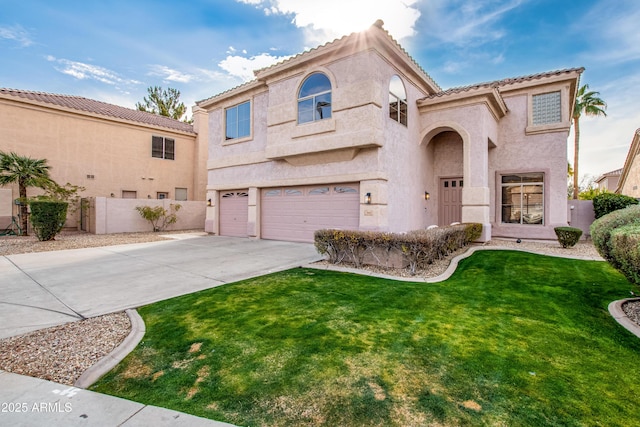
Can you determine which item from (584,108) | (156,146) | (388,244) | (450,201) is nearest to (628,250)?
(388,244)

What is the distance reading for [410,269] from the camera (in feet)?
24.8

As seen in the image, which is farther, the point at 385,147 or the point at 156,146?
the point at 156,146

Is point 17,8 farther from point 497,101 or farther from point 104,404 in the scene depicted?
point 497,101

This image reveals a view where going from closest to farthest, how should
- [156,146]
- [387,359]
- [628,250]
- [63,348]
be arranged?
1. [387,359]
2. [63,348]
3. [628,250]
4. [156,146]

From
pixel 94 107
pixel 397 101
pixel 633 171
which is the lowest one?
pixel 633 171

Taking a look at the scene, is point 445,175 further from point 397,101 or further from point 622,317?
point 622,317

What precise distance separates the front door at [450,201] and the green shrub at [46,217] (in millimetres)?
17406

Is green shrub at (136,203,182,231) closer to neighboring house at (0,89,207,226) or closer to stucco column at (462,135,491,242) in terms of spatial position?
neighboring house at (0,89,207,226)

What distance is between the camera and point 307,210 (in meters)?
12.4

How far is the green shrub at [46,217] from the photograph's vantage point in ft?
42.4

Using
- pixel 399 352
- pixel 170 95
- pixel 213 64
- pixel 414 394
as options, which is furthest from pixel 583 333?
pixel 170 95

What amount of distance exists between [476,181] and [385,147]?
399 centimetres

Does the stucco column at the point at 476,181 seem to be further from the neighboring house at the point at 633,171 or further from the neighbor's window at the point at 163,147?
the neighbor's window at the point at 163,147

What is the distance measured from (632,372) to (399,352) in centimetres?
247
